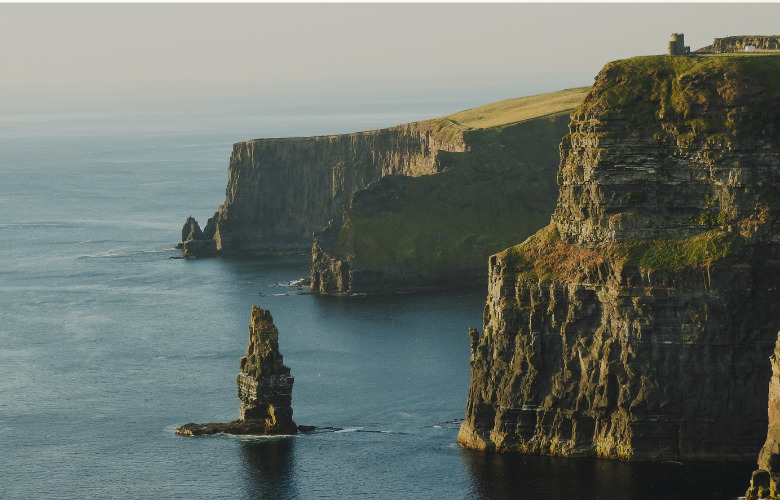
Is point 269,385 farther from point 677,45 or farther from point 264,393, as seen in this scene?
point 677,45

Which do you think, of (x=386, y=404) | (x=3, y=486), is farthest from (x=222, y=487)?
(x=386, y=404)

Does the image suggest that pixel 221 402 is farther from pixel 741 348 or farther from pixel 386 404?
pixel 741 348

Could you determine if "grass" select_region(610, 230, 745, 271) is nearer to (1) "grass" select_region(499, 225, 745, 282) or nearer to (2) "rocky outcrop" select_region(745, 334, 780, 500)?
(1) "grass" select_region(499, 225, 745, 282)

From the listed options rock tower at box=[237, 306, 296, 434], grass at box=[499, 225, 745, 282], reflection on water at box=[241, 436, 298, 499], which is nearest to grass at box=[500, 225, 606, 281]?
grass at box=[499, 225, 745, 282]

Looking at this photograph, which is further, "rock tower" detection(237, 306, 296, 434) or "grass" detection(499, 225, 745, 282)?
"rock tower" detection(237, 306, 296, 434)

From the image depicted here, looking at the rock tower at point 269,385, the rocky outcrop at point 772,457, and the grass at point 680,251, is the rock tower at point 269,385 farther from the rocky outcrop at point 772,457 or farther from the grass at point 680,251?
the rocky outcrop at point 772,457

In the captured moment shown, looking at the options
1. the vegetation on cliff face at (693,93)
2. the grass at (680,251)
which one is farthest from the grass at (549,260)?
the vegetation on cliff face at (693,93)
